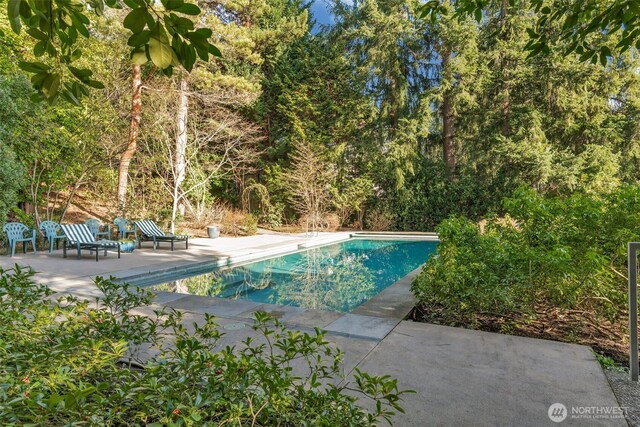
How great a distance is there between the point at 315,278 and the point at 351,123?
1059 cm

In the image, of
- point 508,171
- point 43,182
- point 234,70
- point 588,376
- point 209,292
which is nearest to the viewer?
point 588,376

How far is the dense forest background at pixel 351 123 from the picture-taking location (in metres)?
12.2

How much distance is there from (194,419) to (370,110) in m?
16.7

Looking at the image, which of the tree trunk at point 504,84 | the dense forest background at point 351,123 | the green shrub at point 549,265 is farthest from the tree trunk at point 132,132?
the tree trunk at point 504,84

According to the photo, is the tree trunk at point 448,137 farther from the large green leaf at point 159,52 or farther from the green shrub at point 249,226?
the large green leaf at point 159,52

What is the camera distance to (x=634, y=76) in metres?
13.5

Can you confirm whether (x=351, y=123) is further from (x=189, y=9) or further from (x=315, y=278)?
(x=189, y=9)

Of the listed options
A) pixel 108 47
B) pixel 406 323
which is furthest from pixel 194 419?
pixel 108 47

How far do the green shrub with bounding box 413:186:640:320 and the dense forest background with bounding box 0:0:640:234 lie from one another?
970 cm

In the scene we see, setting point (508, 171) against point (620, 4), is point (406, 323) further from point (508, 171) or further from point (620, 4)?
point (508, 171)

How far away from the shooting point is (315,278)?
8047 millimetres

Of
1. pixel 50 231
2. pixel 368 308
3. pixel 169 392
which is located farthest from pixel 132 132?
pixel 169 392

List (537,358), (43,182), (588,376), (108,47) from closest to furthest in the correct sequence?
Answer: 1. (588,376)
2. (537,358)
3. (43,182)
4. (108,47)

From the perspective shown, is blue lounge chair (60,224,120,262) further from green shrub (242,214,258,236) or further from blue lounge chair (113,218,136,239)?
green shrub (242,214,258,236)
